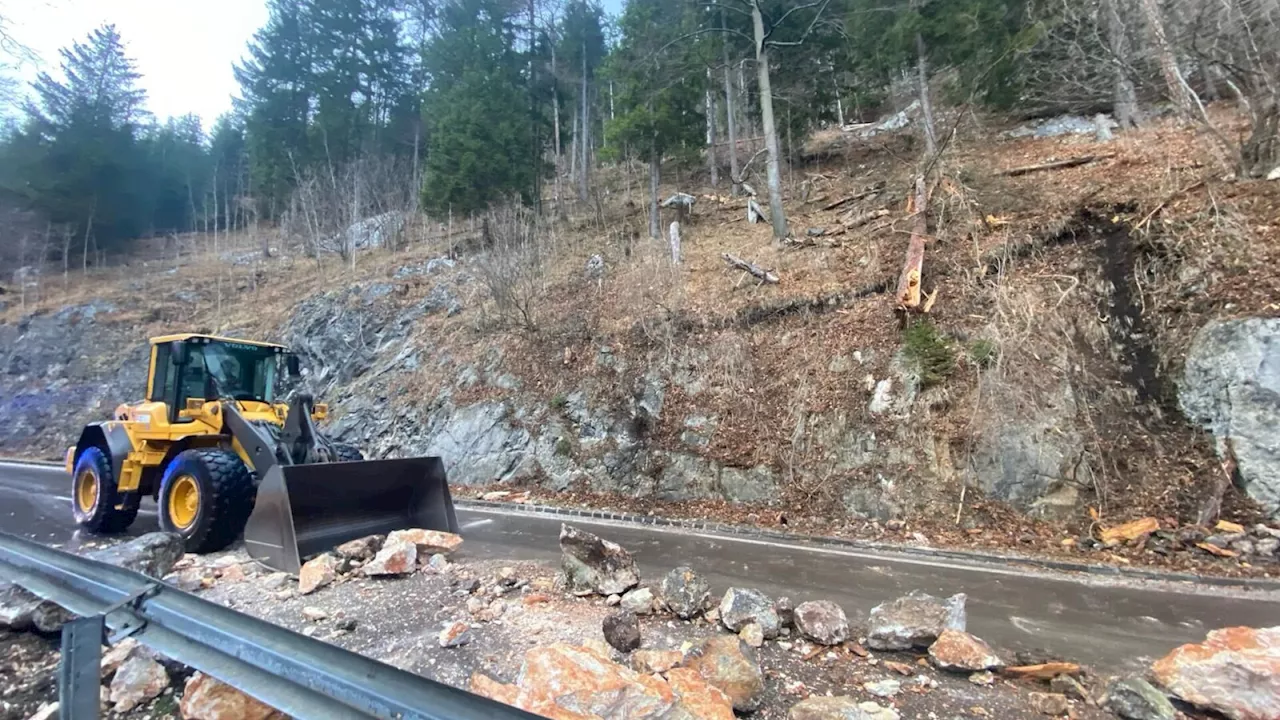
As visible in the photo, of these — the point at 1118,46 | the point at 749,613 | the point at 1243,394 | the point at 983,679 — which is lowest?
the point at 983,679

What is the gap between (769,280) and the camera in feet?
40.9

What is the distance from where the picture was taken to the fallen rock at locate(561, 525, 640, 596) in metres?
4.91

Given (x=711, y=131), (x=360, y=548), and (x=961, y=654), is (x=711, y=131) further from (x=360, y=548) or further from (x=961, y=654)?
(x=961, y=654)

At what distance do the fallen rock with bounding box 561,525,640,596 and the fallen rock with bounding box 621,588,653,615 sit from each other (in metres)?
A: 0.22

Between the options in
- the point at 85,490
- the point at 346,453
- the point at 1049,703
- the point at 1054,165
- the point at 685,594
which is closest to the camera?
the point at 1049,703

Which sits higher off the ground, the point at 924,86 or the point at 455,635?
the point at 924,86

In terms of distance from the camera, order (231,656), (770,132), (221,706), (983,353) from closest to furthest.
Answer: (231,656), (221,706), (983,353), (770,132)

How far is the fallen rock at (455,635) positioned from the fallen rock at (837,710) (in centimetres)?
212

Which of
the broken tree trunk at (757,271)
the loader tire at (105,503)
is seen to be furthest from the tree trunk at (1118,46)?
the loader tire at (105,503)

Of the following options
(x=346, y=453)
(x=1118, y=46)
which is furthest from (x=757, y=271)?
(x=346, y=453)

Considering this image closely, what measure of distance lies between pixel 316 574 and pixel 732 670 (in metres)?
3.67

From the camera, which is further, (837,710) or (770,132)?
(770,132)

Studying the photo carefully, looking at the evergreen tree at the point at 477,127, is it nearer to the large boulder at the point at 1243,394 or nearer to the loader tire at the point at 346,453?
the loader tire at the point at 346,453

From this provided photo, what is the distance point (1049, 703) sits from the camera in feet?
10.5
